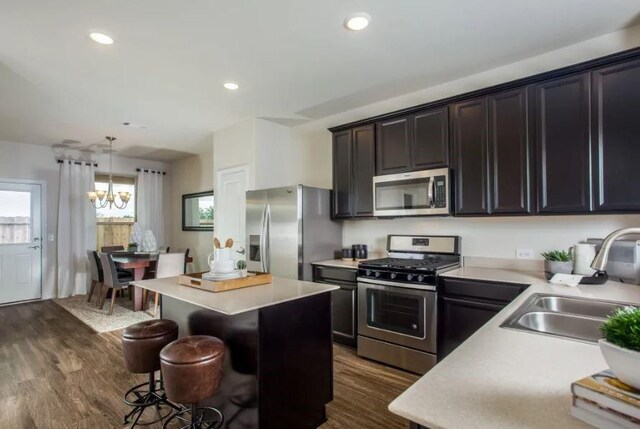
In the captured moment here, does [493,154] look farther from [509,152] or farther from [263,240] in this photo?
[263,240]

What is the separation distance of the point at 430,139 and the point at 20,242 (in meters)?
6.75

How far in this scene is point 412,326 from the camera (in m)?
2.96

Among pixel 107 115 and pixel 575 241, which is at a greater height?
pixel 107 115

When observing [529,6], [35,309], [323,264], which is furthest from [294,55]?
[35,309]

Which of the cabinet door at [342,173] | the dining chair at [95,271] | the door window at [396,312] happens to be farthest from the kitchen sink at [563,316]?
the dining chair at [95,271]

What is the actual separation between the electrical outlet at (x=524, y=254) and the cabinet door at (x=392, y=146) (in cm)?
124

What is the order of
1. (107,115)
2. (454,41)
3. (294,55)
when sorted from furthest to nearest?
(107,115) → (294,55) → (454,41)

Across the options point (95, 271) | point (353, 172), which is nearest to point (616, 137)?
point (353, 172)

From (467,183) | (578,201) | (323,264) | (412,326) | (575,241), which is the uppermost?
(467,183)

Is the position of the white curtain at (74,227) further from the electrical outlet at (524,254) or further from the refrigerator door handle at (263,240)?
the electrical outlet at (524,254)

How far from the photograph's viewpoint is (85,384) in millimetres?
2816

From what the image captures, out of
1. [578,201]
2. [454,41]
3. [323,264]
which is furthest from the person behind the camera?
[323,264]

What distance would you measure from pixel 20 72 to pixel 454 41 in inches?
153

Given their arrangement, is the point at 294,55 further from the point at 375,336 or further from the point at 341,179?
the point at 375,336
